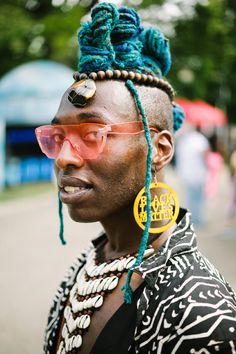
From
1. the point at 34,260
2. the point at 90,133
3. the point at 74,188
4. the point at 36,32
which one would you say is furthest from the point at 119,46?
the point at 36,32

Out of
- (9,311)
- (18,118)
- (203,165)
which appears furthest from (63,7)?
(9,311)

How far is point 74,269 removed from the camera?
2.13m

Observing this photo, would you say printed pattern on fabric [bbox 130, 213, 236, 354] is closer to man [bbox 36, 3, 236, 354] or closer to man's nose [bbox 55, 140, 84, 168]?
man [bbox 36, 3, 236, 354]

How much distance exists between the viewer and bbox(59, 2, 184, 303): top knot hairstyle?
1.71m

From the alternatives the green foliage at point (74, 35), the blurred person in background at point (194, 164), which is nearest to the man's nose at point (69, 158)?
the blurred person in background at point (194, 164)

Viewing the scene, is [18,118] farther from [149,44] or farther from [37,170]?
[149,44]

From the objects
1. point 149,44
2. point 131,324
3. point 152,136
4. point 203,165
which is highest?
point 149,44

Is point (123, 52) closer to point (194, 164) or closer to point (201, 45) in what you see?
point (194, 164)

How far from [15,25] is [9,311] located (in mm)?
14668

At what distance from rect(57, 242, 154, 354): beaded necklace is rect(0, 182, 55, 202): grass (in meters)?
10.9

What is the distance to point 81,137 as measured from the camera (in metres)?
1.73

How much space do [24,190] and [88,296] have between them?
1303 cm

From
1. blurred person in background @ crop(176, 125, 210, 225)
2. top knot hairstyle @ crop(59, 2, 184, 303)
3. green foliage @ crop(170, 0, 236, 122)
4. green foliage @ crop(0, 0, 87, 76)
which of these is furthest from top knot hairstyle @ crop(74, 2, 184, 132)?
green foliage @ crop(0, 0, 87, 76)

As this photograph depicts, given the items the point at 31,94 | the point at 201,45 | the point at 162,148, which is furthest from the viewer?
the point at 201,45
